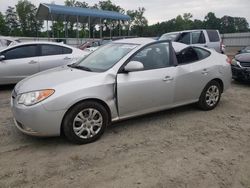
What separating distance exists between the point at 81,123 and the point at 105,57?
54.8 inches

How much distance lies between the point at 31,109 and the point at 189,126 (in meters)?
2.63

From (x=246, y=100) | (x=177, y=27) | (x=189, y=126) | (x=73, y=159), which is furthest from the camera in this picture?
(x=177, y=27)

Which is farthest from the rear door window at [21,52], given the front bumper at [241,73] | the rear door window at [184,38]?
the rear door window at [184,38]

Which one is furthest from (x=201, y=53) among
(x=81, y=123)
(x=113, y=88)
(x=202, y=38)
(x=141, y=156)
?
(x=202, y=38)

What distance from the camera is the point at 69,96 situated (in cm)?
389

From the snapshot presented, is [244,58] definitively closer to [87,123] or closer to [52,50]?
[52,50]

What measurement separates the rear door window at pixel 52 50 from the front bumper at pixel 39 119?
4.55m

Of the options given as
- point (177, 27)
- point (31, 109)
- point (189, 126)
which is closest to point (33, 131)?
point (31, 109)

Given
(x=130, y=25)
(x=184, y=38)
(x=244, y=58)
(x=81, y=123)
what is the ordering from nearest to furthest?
(x=81, y=123) → (x=244, y=58) → (x=184, y=38) → (x=130, y=25)

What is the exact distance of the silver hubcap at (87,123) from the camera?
13.3 ft

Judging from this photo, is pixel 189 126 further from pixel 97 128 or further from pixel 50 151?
pixel 50 151

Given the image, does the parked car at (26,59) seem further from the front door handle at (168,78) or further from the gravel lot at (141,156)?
the front door handle at (168,78)

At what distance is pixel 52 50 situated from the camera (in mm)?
8367

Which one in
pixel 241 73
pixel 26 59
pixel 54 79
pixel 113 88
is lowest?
pixel 241 73
